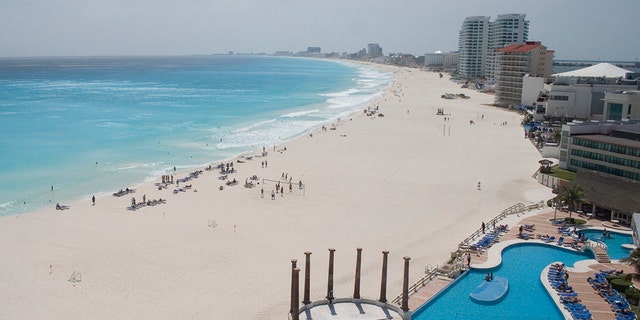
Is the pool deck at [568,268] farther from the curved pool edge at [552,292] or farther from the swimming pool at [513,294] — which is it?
the swimming pool at [513,294]

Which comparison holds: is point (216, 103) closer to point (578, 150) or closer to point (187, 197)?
point (187, 197)

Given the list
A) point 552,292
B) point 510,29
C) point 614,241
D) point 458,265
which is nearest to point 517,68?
point 510,29

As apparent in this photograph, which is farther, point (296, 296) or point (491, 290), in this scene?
point (491, 290)

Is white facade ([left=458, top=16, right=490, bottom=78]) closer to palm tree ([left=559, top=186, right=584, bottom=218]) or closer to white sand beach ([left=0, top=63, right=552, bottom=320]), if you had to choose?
white sand beach ([left=0, top=63, right=552, bottom=320])

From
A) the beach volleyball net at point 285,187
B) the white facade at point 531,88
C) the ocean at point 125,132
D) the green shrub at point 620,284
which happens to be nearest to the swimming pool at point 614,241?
the green shrub at point 620,284

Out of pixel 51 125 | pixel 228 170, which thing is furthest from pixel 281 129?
pixel 51 125

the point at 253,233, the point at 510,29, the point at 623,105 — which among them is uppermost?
the point at 510,29

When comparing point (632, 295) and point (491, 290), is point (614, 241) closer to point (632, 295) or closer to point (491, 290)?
point (632, 295)
